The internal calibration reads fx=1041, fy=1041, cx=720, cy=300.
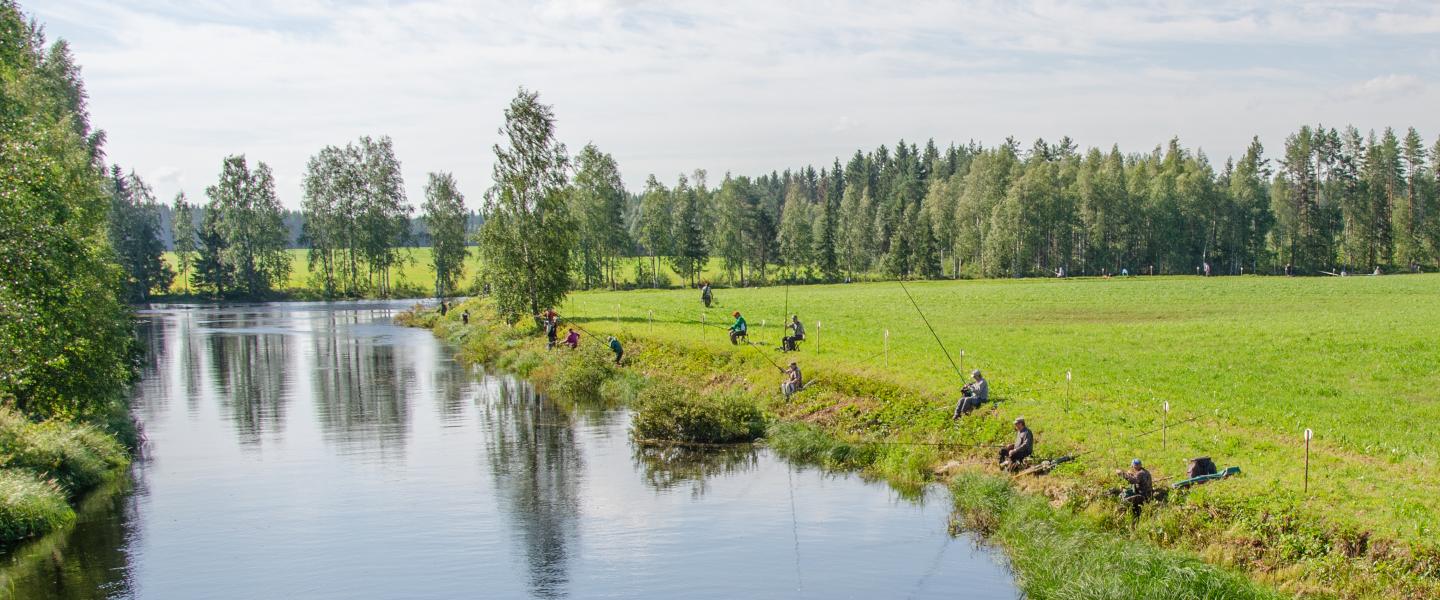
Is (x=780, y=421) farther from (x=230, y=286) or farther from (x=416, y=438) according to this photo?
(x=230, y=286)

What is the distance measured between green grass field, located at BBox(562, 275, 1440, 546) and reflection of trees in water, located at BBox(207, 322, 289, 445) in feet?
56.7

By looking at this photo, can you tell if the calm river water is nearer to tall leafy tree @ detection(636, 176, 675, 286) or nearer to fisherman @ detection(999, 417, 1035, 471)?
fisherman @ detection(999, 417, 1035, 471)

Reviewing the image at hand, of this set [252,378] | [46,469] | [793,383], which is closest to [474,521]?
[46,469]

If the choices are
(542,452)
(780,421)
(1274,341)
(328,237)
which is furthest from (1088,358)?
(328,237)

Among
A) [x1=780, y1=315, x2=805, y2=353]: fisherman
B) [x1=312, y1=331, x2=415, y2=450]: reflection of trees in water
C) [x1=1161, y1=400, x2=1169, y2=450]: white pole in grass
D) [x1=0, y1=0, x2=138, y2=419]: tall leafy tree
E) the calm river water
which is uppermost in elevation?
[x1=0, y1=0, x2=138, y2=419]: tall leafy tree

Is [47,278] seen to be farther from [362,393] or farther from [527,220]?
[527,220]

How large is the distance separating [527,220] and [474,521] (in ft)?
129

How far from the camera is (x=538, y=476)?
29.7m

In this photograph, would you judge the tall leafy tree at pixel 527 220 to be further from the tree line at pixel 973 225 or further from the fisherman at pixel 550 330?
the tree line at pixel 973 225

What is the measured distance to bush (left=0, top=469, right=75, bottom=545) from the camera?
74.7 ft

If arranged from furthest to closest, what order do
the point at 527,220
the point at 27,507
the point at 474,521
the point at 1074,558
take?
the point at 527,220 → the point at 474,521 → the point at 27,507 → the point at 1074,558

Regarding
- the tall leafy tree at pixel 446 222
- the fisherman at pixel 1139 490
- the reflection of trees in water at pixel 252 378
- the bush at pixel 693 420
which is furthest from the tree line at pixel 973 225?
the fisherman at pixel 1139 490

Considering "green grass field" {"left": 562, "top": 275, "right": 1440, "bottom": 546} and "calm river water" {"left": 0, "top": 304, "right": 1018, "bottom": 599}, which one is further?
"calm river water" {"left": 0, "top": 304, "right": 1018, "bottom": 599}

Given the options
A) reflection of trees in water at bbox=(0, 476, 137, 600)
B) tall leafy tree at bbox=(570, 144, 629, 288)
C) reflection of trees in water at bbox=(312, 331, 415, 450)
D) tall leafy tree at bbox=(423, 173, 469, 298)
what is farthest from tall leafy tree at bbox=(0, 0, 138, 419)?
tall leafy tree at bbox=(423, 173, 469, 298)
